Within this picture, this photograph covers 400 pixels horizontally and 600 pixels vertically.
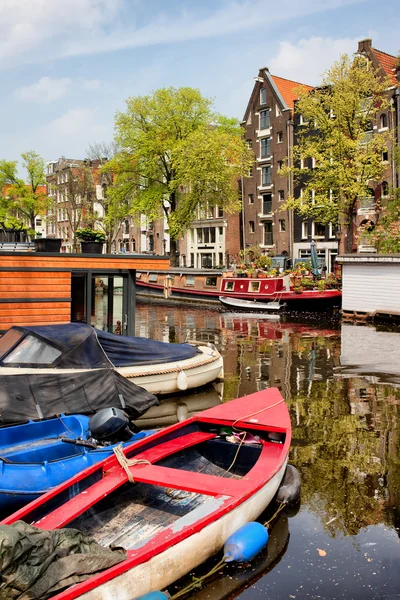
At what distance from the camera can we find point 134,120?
43.7 metres

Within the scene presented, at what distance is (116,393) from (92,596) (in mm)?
6332

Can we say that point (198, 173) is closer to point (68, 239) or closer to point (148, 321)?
point (148, 321)

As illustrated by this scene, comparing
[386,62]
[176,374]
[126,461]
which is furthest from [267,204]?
[126,461]

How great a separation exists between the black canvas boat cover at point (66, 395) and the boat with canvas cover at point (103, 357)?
292mm

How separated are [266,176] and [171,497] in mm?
45419

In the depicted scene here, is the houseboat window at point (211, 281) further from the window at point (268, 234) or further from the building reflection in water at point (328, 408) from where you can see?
the building reflection in water at point (328, 408)

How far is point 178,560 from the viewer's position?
19.0ft

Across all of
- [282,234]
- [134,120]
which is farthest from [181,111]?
[282,234]

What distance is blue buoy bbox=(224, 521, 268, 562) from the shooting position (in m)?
6.41

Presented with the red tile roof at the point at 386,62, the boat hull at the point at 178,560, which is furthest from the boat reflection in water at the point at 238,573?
the red tile roof at the point at 386,62

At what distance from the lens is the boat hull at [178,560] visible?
17.0 ft

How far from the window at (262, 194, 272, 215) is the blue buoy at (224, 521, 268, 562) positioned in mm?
44697

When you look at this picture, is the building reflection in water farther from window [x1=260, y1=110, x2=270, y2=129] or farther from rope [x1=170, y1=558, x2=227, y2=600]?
window [x1=260, y1=110, x2=270, y2=129]

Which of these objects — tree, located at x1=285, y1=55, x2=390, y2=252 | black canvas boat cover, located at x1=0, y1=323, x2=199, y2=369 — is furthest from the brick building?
black canvas boat cover, located at x1=0, y1=323, x2=199, y2=369
